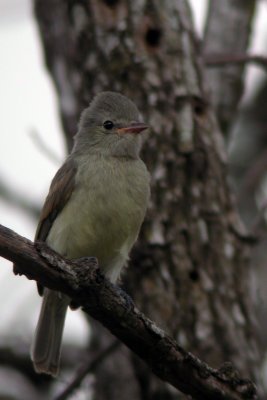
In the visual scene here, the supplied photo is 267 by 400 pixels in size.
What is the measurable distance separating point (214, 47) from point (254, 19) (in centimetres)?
50

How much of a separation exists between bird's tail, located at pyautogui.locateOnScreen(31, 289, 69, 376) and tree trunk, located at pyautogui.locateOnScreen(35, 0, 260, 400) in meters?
0.54

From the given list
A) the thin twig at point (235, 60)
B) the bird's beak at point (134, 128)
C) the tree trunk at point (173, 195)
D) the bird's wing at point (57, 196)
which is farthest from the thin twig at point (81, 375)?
the thin twig at point (235, 60)

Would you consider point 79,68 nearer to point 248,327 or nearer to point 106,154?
point 106,154

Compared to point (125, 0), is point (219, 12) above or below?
below

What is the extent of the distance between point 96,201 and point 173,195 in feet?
2.54

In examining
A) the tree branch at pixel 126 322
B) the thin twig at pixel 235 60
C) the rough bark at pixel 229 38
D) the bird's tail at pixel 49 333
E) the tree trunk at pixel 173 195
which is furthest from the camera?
the rough bark at pixel 229 38

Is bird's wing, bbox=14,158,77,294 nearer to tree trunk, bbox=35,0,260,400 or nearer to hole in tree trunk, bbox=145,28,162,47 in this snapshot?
tree trunk, bbox=35,0,260,400

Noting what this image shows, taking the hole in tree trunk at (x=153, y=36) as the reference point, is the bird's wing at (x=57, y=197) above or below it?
below

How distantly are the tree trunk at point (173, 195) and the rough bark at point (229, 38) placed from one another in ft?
3.79

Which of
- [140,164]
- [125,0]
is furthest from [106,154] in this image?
[125,0]

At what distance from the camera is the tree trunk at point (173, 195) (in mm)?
5809

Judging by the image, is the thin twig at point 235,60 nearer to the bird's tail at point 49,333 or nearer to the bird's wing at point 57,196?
the bird's wing at point 57,196

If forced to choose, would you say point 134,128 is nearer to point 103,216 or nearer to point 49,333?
point 103,216

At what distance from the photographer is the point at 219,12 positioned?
7758mm
